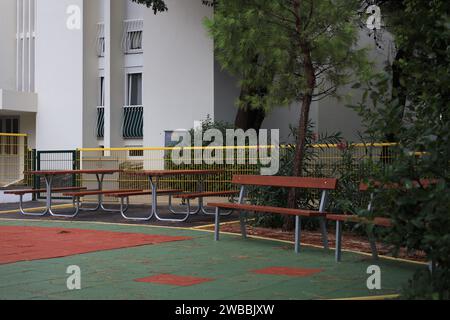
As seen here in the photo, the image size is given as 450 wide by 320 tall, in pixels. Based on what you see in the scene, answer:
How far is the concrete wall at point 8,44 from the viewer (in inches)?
1203

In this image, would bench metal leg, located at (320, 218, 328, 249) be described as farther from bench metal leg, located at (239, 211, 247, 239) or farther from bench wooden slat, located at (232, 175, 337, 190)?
bench metal leg, located at (239, 211, 247, 239)

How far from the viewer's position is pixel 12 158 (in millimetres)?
22156

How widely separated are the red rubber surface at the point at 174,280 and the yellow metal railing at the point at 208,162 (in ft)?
16.9

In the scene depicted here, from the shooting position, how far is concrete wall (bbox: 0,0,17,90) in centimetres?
3056

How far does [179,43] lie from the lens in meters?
26.0

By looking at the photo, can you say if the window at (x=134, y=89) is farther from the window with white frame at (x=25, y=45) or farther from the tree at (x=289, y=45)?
the tree at (x=289, y=45)

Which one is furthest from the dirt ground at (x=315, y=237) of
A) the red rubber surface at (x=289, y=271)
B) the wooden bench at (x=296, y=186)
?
the red rubber surface at (x=289, y=271)

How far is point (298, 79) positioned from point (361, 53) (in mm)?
1167

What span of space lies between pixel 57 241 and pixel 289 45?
4998 millimetres

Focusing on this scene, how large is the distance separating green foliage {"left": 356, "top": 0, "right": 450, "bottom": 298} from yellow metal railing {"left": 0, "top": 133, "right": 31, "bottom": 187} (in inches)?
692

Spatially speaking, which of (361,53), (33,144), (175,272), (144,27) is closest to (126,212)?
(361,53)

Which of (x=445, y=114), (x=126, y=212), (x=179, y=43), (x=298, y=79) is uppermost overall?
(x=179, y=43)

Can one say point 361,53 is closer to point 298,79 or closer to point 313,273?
point 298,79

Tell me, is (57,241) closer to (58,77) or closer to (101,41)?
(58,77)
